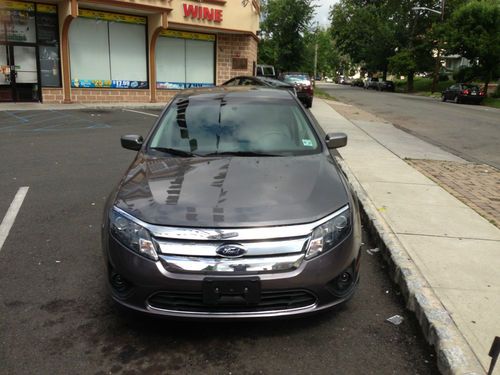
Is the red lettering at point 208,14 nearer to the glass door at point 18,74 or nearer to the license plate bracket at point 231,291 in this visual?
the glass door at point 18,74

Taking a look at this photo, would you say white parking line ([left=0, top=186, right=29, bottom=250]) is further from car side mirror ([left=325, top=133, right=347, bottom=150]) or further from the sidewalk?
the sidewalk

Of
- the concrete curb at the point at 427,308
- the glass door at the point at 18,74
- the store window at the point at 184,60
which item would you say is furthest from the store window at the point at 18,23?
the concrete curb at the point at 427,308

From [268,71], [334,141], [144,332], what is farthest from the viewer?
[268,71]

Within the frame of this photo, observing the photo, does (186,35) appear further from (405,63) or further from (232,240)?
(405,63)

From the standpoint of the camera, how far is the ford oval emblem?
2.86m

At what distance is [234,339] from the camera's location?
125 inches

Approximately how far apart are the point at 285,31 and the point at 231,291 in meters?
35.1

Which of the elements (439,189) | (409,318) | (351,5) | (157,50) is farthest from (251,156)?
(351,5)

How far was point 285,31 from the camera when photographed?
3572 cm

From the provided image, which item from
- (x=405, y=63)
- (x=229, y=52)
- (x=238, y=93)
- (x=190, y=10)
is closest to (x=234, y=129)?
(x=238, y=93)

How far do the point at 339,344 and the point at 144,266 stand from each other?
1.33 m

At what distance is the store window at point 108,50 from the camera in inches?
765

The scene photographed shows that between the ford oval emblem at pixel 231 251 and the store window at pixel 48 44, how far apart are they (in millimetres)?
18319

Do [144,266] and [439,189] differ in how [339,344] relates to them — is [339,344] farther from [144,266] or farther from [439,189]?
[439,189]
